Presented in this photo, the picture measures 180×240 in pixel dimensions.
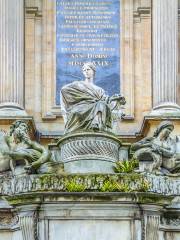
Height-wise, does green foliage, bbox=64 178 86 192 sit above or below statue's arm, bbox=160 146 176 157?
below

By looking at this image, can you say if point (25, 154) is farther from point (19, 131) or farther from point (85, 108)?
point (85, 108)

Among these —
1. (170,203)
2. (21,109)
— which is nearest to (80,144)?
(170,203)

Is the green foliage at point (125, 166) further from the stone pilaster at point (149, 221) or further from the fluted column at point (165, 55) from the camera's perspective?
the fluted column at point (165, 55)

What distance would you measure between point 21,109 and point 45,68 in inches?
77.7

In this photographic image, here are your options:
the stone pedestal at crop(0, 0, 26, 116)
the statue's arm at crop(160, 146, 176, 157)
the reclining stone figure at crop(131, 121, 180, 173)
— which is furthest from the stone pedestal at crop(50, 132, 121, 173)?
the stone pedestal at crop(0, 0, 26, 116)

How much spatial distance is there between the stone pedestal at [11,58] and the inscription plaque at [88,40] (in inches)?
51.8

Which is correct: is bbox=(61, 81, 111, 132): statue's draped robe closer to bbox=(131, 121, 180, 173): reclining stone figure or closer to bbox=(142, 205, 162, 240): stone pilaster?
bbox=(131, 121, 180, 173): reclining stone figure

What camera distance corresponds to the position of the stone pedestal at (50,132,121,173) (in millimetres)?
18422

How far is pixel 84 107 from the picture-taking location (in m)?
19.4

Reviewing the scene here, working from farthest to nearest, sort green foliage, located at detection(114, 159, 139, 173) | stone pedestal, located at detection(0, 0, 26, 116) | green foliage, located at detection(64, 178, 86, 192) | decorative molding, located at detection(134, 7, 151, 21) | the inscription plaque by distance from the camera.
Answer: decorative molding, located at detection(134, 7, 151, 21) → the inscription plaque → stone pedestal, located at detection(0, 0, 26, 116) → green foliage, located at detection(114, 159, 139, 173) → green foliage, located at detection(64, 178, 86, 192)

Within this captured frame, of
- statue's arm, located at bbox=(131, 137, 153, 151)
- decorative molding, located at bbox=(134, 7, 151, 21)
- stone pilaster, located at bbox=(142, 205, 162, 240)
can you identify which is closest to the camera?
stone pilaster, located at bbox=(142, 205, 162, 240)

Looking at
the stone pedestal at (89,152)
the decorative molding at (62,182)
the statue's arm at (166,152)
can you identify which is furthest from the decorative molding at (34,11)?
the decorative molding at (62,182)

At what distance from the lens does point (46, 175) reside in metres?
17.0

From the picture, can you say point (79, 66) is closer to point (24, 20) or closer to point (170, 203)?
point (24, 20)
